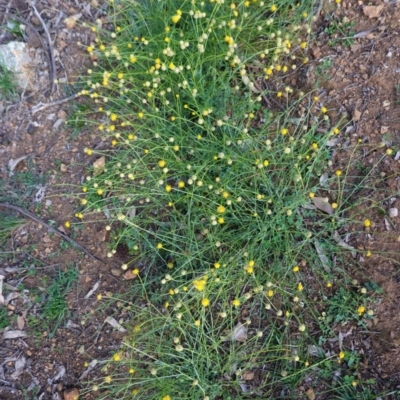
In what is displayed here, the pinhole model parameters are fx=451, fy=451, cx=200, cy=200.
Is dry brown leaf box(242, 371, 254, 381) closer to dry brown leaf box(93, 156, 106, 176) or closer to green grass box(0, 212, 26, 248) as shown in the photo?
dry brown leaf box(93, 156, 106, 176)

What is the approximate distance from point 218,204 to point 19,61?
1.69 meters

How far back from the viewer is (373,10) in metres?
2.81

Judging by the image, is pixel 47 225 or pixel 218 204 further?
pixel 47 225

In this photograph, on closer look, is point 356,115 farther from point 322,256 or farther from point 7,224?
point 7,224

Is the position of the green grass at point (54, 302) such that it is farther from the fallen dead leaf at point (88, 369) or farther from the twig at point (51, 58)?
the twig at point (51, 58)

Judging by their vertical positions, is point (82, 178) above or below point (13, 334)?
above

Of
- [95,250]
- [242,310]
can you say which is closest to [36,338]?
[95,250]

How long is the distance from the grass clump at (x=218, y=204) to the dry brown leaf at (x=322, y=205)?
0.12 ft

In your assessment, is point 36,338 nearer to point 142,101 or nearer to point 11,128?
point 11,128

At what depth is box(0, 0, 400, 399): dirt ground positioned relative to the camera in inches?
105

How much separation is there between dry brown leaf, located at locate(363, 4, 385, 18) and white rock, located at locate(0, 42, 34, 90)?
86.9 inches

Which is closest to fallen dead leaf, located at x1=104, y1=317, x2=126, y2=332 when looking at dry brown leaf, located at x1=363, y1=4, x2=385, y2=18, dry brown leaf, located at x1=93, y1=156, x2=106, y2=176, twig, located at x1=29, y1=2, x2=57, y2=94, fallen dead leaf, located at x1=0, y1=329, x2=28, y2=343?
fallen dead leaf, located at x1=0, y1=329, x2=28, y2=343

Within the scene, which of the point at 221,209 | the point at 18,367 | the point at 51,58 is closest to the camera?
the point at 221,209

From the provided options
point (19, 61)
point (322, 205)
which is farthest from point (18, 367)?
point (322, 205)
